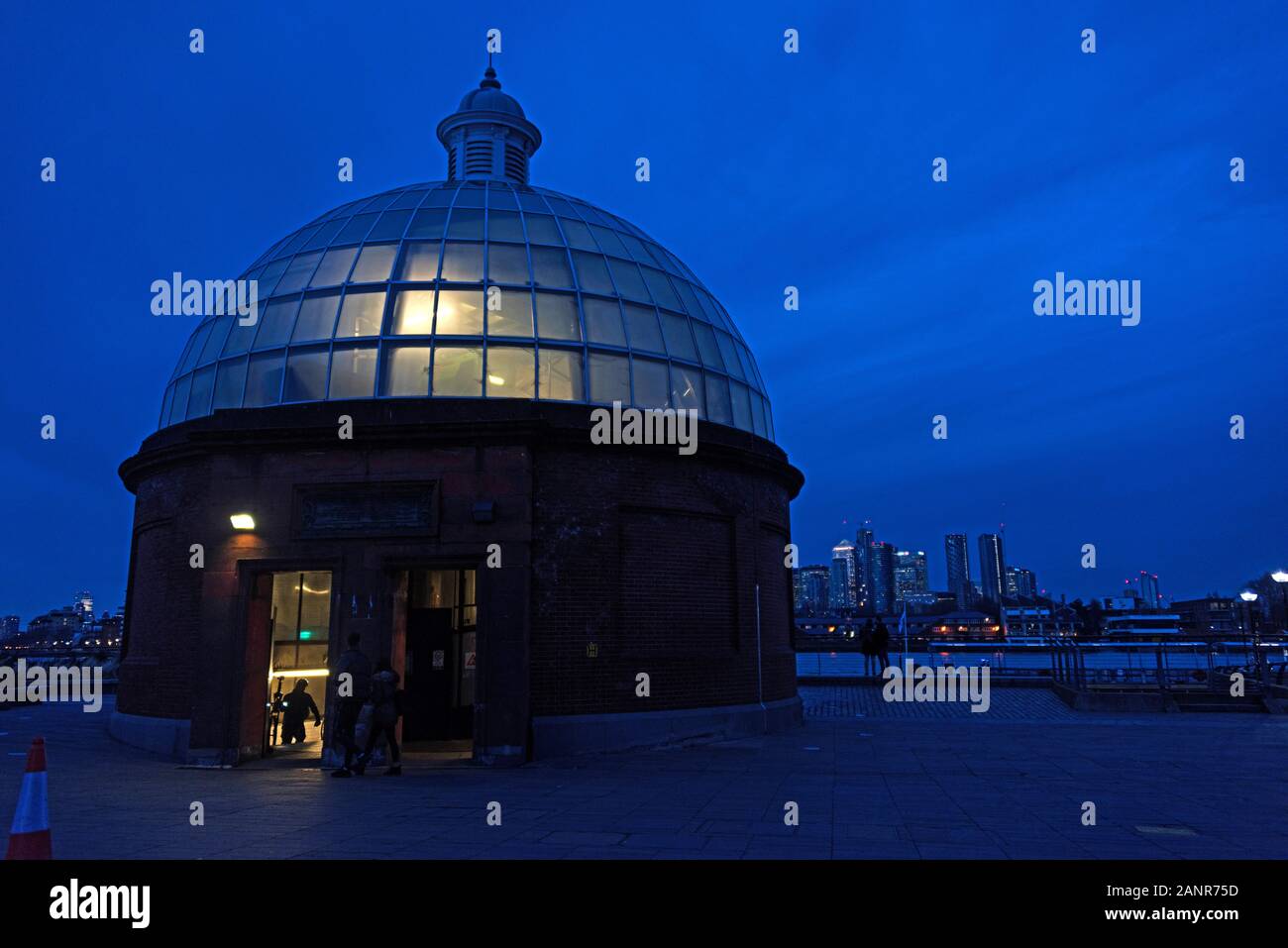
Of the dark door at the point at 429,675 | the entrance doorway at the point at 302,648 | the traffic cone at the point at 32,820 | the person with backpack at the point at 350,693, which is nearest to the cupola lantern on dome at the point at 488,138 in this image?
the entrance doorway at the point at 302,648

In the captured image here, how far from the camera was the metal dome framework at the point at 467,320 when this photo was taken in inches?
675

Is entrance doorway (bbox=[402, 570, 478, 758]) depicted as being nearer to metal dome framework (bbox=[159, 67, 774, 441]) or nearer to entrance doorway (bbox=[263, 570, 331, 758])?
entrance doorway (bbox=[263, 570, 331, 758])

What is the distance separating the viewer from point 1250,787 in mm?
11461

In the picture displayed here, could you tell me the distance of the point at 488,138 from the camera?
2495 centimetres

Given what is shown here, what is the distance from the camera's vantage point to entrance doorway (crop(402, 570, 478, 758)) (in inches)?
673

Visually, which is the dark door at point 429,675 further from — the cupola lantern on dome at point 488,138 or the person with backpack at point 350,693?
the cupola lantern on dome at point 488,138

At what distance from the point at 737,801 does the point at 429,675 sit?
28.9 feet

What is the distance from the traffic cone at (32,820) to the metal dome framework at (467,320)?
11319 millimetres

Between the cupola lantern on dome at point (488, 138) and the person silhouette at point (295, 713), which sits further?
the cupola lantern on dome at point (488, 138)

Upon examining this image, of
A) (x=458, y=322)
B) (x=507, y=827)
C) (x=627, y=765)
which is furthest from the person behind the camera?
(x=458, y=322)

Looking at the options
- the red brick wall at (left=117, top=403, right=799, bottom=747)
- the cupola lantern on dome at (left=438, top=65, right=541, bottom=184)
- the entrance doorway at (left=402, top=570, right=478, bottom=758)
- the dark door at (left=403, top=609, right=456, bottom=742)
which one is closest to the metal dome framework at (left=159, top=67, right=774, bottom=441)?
the red brick wall at (left=117, top=403, right=799, bottom=747)
